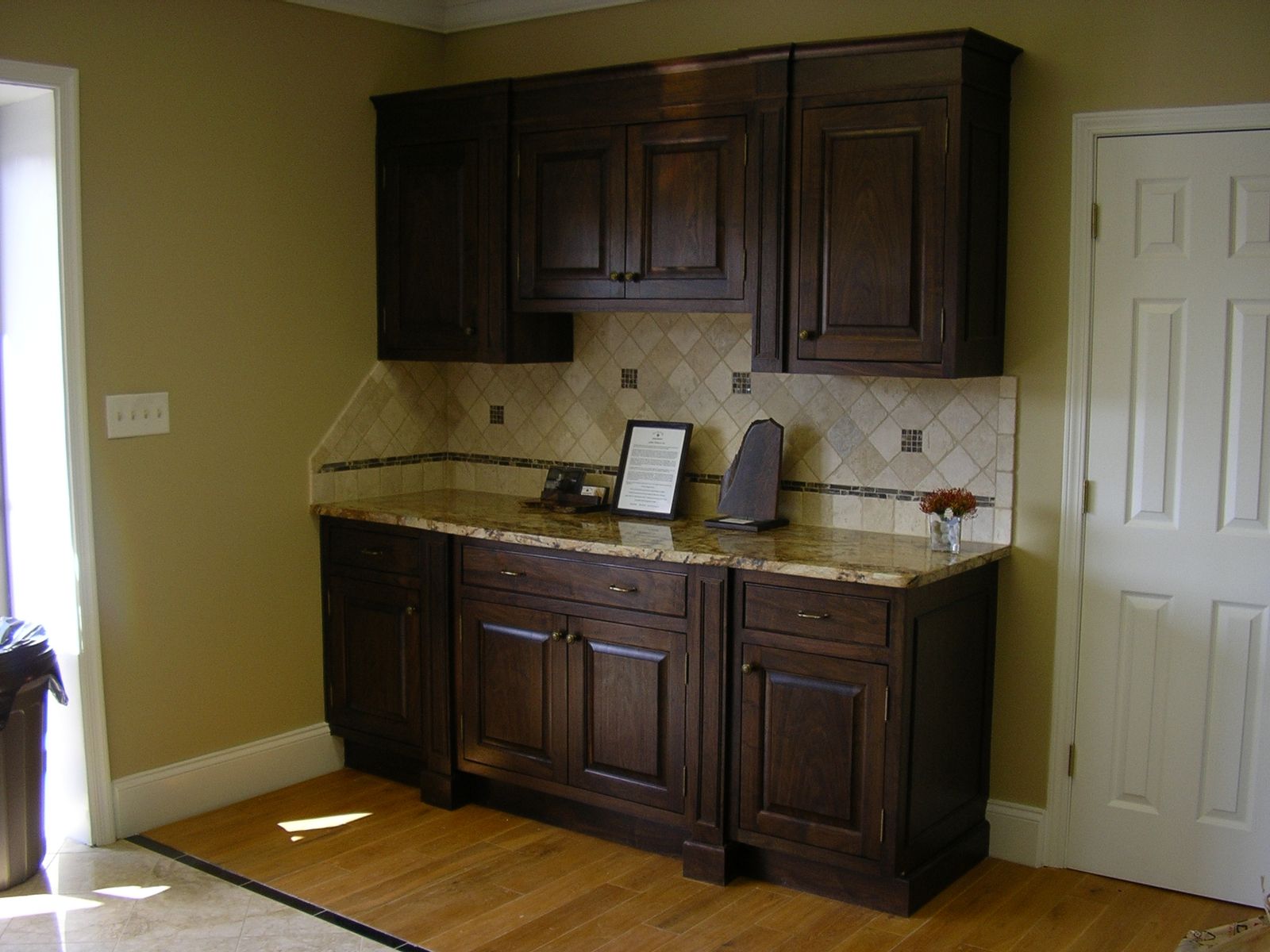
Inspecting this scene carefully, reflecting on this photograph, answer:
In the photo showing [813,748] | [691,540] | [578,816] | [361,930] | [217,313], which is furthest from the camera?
[217,313]

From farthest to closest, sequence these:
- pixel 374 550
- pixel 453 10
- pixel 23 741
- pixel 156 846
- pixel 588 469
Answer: pixel 453 10 → pixel 588 469 → pixel 374 550 → pixel 156 846 → pixel 23 741

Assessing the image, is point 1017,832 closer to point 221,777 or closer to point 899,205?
point 899,205

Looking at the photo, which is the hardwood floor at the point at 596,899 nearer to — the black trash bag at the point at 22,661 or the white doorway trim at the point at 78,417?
the white doorway trim at the point at 78,417

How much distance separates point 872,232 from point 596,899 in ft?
6.16

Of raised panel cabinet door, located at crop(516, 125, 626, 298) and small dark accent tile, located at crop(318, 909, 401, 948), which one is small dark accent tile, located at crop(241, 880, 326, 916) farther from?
raised panel cabinet door, located at crop(516, 125, 626, 298)

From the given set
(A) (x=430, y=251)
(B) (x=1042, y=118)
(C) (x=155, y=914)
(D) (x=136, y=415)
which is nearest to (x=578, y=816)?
(C) (x=155, y=914)

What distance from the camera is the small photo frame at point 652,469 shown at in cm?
409

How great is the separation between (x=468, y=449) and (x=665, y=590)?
1438mm

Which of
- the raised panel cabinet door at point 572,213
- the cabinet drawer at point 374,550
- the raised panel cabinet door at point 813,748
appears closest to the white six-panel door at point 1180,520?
the raised panel cabinet door at point 813,748

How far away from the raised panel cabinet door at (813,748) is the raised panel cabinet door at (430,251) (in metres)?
1.52

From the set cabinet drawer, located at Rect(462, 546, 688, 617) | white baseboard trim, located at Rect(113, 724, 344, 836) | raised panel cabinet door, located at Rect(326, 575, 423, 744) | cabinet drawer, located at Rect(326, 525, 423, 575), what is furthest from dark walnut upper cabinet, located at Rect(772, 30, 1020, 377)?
white baseboard trim, located at Rect(113, 724, 344, 836)

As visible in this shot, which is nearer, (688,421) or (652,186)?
(652,186)

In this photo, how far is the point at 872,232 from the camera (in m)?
3.43

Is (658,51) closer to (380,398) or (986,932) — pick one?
(380,398)
